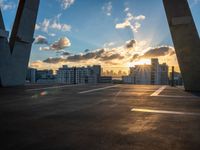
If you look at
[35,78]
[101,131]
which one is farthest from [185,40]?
[35,78]

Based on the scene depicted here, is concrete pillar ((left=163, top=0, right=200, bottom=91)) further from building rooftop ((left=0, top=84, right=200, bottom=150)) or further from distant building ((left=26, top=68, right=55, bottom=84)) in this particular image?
distant building ((left=26, top=68, right=55, bottom=84))

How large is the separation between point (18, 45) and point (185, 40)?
13.6m

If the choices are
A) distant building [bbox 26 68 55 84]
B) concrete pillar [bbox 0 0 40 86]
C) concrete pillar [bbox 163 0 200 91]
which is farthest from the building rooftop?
distant building [bbox 26 68 55 84]

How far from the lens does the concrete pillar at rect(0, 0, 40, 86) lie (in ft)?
58.0

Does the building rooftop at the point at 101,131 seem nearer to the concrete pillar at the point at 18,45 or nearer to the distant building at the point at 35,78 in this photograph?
the concrete pillar at the point at 18,45

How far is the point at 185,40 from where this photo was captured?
14.5 meters

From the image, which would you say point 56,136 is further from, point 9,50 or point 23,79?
point 23,79

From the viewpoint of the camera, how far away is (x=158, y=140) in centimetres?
395

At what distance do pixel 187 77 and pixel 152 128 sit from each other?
36.0ft

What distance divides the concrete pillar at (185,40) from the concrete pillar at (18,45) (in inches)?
462

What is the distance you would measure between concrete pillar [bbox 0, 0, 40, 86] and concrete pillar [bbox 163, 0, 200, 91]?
11724mm

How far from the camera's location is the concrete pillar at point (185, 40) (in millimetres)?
14227

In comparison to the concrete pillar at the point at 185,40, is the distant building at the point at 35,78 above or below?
below

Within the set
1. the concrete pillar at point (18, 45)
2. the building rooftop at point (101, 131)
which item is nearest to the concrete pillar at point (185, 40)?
the building rooftop at point (101, 131)
